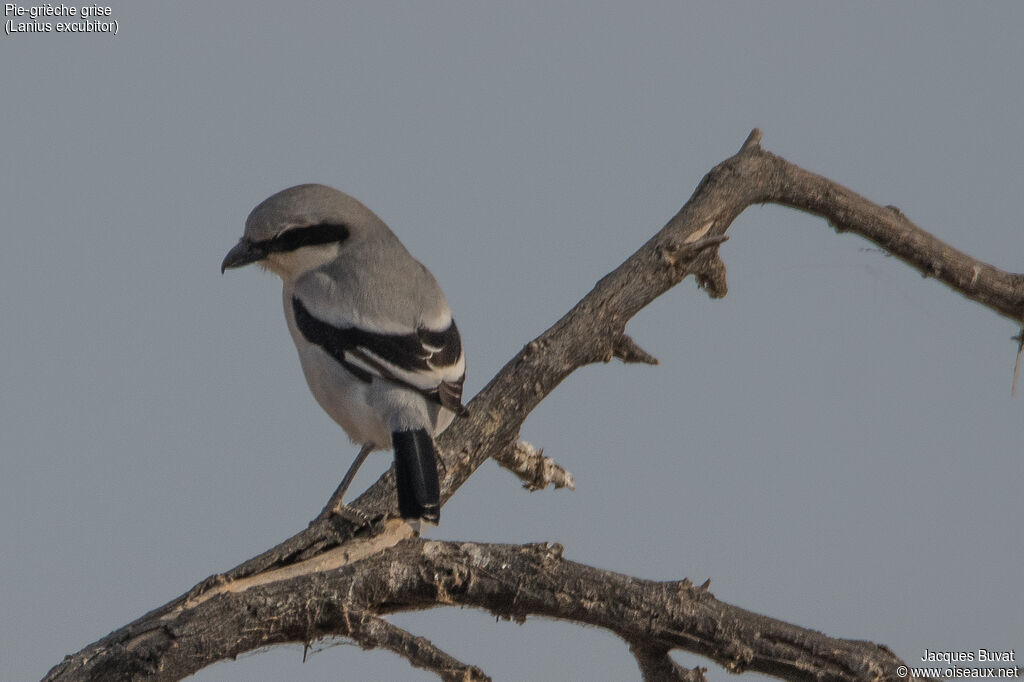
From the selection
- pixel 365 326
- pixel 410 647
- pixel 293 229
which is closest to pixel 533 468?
pixel 365 326

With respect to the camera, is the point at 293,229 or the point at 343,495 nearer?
the point at 343,495

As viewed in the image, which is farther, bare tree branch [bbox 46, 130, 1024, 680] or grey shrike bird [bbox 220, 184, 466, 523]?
grey shrike bird [bbox 220, 184, 466, 523]

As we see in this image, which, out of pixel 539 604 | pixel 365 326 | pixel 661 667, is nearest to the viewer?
pixel 539 604

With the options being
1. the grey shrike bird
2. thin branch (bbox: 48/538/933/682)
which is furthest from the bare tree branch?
the grey shrike bird

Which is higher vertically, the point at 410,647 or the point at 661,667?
the point at 661,667

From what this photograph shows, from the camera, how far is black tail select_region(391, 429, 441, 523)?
4309 millimetres

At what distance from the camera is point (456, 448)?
502 cm

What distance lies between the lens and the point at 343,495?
15.2 ft

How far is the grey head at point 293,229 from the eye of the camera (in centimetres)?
523

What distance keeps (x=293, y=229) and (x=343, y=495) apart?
1.31m

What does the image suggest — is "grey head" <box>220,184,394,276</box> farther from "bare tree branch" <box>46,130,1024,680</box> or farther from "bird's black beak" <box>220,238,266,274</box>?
"bare tree branch" <box>46,130,1024,680</box>

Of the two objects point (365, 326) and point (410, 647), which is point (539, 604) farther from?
point (365, 326)

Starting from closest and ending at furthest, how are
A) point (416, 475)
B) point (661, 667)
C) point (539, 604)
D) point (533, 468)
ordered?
point (539, 604) < point (661, 667) < point (416, 475) < point (533, 468)

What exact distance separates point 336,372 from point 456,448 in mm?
621
